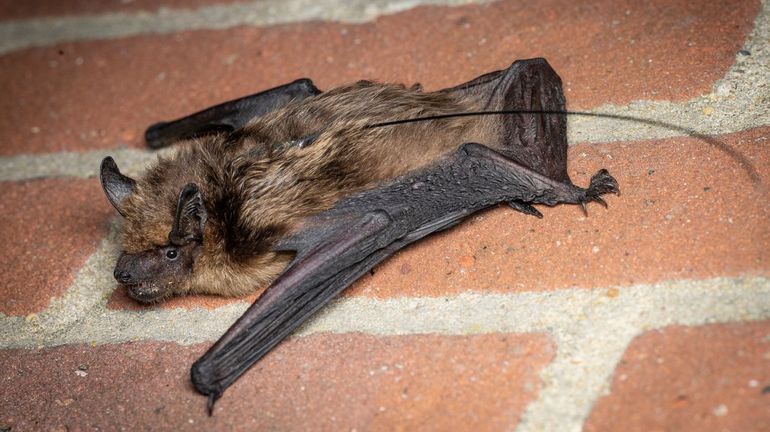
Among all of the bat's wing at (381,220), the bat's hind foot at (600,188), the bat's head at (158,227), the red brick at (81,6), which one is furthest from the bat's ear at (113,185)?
the bat's hind foot at (600,188)

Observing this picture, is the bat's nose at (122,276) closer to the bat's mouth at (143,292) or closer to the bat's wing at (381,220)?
the bat's mouth at (143,292)

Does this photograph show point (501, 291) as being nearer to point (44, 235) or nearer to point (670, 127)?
point (670, 127)

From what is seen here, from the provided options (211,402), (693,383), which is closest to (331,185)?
(211,402)

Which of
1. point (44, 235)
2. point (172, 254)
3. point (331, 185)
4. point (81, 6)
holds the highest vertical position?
point (81, 6)

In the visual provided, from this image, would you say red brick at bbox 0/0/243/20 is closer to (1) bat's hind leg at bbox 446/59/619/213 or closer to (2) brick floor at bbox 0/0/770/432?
(2) brick floor at bbox 0/0/770/432

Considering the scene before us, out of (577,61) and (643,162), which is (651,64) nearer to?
(577,61)

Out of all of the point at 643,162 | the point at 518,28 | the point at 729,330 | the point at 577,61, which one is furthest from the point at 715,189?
the point at 518,28
